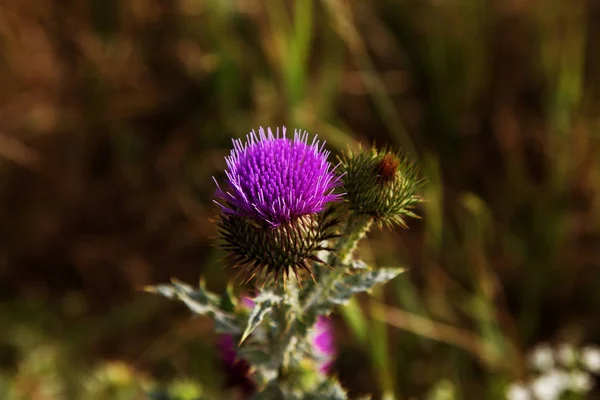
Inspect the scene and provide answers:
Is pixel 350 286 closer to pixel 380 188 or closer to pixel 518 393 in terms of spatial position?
pixel 380 188

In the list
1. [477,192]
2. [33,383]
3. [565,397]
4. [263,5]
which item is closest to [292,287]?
[565,397]

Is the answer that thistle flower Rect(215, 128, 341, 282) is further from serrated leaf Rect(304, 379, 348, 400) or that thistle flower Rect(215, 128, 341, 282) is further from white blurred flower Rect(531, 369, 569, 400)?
white blurred flower Rect(531, 369, 569, 400)

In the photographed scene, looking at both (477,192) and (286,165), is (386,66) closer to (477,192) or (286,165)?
(477,192)

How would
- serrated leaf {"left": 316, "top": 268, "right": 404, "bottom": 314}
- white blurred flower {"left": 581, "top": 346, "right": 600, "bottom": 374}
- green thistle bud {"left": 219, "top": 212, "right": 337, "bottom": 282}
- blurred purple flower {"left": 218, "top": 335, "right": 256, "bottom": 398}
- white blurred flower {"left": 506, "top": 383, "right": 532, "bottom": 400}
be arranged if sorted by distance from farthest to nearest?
white blurred flower {"left": 581, "top": 346, "right": 600, "bottom": 374} → white blurred flower {"left": 506, "top": 383, "right": 532, "bottom": 400} → blurred purple flower {"left": 218, "top": 335, "right": 256, "bottom": 398} → serrated leaf {"left": 316, "top": 268, "right": 404, "bottom": 314} → green thistle bud {"left": 219, "top": 212, "right": 337, "bottom": 282}

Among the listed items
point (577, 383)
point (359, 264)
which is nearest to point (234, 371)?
point (359, 264)

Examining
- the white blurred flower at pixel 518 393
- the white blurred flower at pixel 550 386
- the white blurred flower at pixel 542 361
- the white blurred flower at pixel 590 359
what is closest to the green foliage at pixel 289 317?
the white blurred flower at pixel 518 393

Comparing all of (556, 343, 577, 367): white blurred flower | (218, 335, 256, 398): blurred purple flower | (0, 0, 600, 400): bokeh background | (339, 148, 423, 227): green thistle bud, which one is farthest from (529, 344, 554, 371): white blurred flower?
(339, 148, 423, 227): green thistle bud

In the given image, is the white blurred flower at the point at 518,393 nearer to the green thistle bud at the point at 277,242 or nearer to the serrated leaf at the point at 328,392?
the serrated leaf at the point at 328,392
